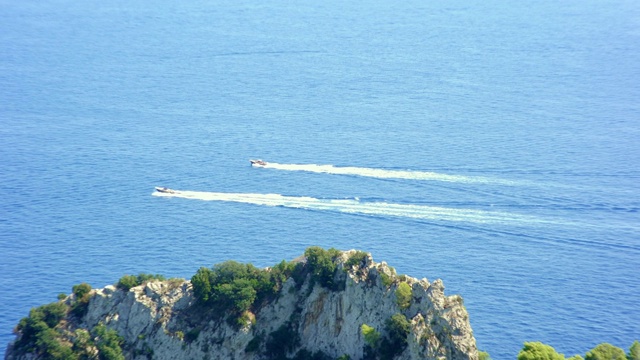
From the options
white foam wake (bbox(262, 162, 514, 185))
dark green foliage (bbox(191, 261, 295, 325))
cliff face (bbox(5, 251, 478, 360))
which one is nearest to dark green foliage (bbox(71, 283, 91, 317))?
cliff face (bbox(5, 251, 478, 360))

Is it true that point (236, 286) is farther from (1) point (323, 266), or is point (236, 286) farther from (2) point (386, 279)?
(2) point (386, 279)

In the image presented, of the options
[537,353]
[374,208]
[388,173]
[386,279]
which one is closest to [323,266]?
[386,279]

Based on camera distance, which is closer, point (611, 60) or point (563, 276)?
point (563, 276)

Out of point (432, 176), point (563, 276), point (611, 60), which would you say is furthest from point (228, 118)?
point (611, 60)

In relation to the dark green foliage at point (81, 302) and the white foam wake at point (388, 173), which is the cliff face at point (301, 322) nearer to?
the dark green foliage at point (81, 302)

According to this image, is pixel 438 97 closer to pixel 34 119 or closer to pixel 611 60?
pixel 611 60

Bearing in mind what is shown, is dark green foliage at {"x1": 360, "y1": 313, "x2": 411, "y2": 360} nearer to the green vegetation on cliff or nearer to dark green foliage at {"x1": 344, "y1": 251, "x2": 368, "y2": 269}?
dark green foliage at {"x1": 344, "y1": 251, "x2": 368, "y2": 269}

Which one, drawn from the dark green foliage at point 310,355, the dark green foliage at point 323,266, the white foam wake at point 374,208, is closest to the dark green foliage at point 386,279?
the dark green foliage at point 323,266
